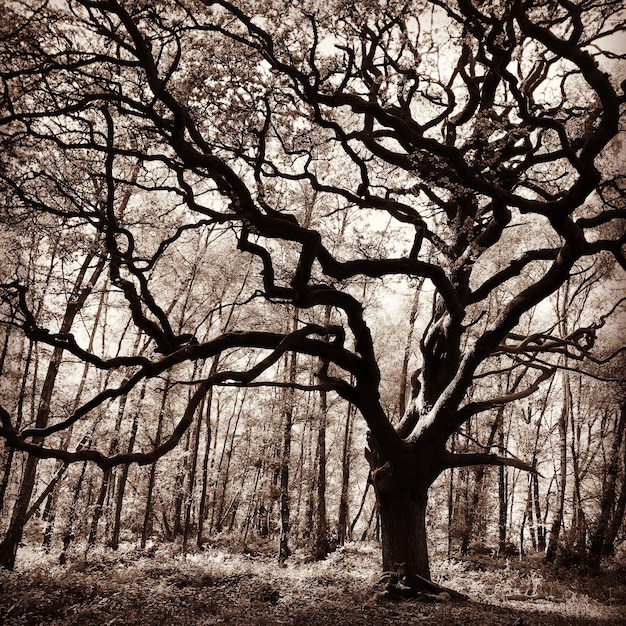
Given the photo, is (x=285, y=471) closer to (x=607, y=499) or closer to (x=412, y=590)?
(x=412, y=590)

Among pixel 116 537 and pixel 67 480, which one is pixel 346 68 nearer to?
pixel 67 480

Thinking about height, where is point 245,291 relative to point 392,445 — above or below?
above

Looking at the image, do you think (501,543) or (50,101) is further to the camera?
(501,543)

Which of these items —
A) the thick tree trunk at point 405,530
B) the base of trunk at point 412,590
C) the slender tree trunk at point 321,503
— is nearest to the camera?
the base of trunk at point 412,590

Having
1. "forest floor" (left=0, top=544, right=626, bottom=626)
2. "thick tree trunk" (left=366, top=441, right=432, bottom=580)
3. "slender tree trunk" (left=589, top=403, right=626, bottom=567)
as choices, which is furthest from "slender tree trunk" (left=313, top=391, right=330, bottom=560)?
"slender tree trunk" (left=589, top=403, right=626, bottom=567)

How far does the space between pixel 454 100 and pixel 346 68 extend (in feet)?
10.3

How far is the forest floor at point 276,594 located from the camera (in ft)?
22.6

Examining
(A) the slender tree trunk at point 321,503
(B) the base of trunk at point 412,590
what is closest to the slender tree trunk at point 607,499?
(A) the slender tree trunk at point 321,503

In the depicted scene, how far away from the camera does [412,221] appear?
8852mm

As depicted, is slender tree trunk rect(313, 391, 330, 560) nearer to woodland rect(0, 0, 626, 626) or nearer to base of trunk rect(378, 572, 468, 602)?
woodland rect(0, 0, 626, 626)

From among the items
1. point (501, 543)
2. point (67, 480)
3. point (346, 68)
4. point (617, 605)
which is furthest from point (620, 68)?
point (67, 480)

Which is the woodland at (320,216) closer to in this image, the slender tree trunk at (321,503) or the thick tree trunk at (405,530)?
the thick tree trunk at (405,530)

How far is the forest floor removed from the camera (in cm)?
690

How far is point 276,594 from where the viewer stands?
895 centimetres
